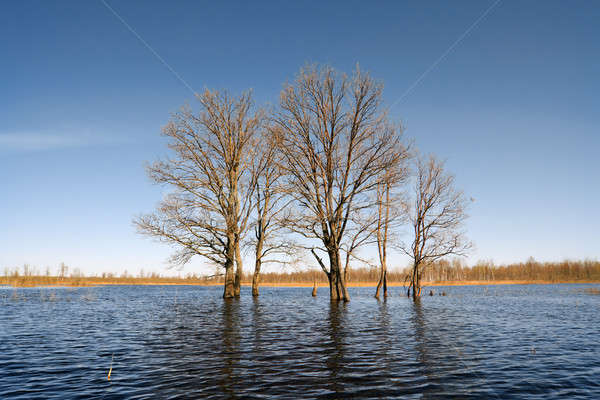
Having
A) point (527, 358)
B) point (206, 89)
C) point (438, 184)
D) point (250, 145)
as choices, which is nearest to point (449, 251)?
point (438, 184)

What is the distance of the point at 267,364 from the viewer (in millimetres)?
9281

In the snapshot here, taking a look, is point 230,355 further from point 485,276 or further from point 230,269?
point 485,276

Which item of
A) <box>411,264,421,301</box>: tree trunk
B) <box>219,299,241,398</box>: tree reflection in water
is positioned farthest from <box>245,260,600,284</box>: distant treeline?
<box>219,299,241,398</box>: tree reflection in water

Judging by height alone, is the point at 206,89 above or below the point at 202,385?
above

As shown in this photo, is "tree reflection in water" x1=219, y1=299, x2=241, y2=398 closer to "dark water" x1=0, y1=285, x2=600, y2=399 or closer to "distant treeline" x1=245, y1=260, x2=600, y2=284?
"dark water" x1=0, y1=285, x2=600, y2=399

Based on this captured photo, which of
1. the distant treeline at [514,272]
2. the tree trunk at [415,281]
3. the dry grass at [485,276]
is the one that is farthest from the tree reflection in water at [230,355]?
the distant treeline at [514,272]

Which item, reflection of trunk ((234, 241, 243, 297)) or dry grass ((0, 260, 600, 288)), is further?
dry grass ((0, 260, 600, 288))

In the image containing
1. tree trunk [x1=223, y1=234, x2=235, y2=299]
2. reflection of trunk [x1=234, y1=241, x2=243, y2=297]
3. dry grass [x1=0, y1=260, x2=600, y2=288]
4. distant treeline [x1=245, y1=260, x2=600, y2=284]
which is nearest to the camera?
tree trunk [x1=223, y1=234, x2=235, y2=299]

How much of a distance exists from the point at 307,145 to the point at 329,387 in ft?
71.8

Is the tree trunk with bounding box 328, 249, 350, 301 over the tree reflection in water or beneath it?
over

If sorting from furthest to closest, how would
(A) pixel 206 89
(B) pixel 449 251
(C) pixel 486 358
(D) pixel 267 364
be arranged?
(B) pixel 449 251
(A) pixel 206 89
(C) pixel 486 358
(D) pixel 267 364

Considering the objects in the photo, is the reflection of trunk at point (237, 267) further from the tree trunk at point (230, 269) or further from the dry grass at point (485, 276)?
the dry grass at point (485, 276)

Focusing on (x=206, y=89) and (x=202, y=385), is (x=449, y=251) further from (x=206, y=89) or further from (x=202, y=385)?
(x=202, y=385)

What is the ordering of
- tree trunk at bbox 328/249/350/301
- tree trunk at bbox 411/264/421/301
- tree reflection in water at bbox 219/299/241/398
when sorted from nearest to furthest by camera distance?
1. tree reflection in water at bbox 219/299/241/398
2. tree trunk at bbox 328/249/350/301
3. tree trunk at bbox 411/264/421/301
